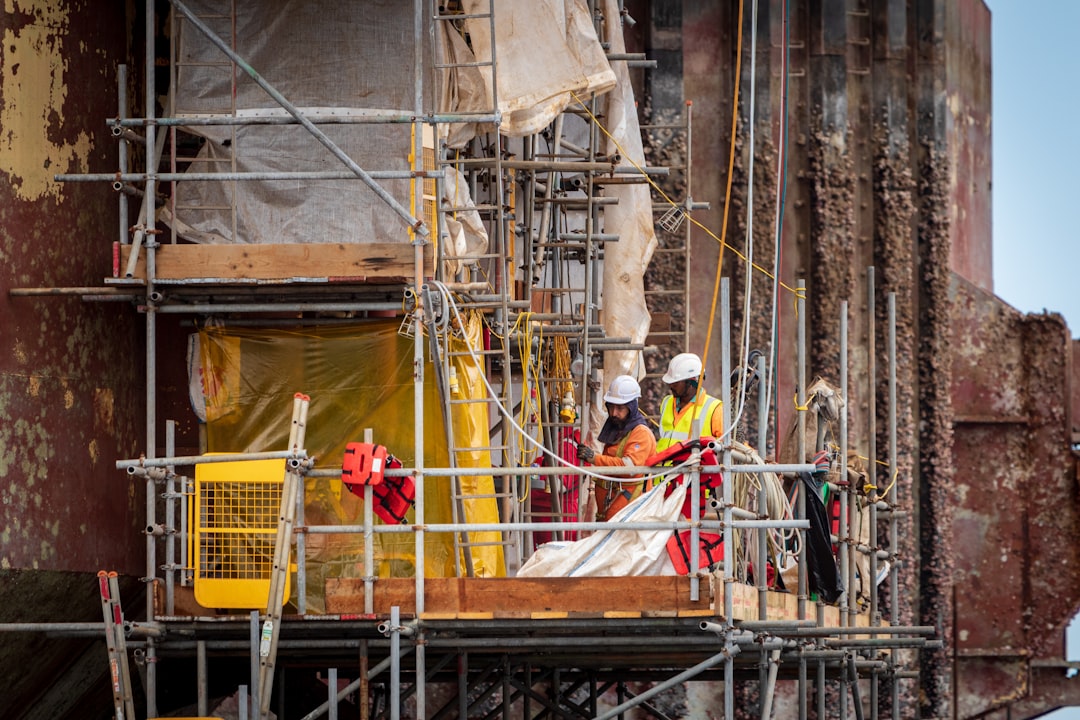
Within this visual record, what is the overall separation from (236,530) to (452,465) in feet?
7.20

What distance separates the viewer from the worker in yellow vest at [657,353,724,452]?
16.0 metres

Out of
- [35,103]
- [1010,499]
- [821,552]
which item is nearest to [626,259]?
[821,552]

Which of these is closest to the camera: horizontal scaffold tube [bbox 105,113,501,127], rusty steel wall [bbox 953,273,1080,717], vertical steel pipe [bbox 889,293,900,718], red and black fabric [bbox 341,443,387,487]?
red and black fabric [bbox 341,443,387,487]

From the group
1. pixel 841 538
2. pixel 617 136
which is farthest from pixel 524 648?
pixel 617 136

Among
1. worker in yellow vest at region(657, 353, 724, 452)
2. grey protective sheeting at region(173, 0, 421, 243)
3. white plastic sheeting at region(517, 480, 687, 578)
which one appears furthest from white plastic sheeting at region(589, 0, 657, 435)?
white plastic sheeting at region(517, 480, 687, 578)

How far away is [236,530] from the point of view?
48.0 ft

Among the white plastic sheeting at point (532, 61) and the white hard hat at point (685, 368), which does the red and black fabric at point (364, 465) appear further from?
the white plastic sheeting at point (532, 61)

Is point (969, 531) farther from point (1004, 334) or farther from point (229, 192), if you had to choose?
point (229, 192)

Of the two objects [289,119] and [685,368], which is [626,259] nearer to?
[685,368]

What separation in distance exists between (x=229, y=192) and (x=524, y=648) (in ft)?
15.2

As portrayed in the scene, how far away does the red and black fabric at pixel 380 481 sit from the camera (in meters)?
14.2

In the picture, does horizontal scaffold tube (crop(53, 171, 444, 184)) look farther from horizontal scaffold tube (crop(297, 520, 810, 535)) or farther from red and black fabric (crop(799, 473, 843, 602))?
red and black fabric (crop(799, 473, 843, 602))

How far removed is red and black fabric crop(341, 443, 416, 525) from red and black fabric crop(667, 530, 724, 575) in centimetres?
194

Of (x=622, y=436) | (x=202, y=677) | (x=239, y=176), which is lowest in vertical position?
(x=202, y=677)
